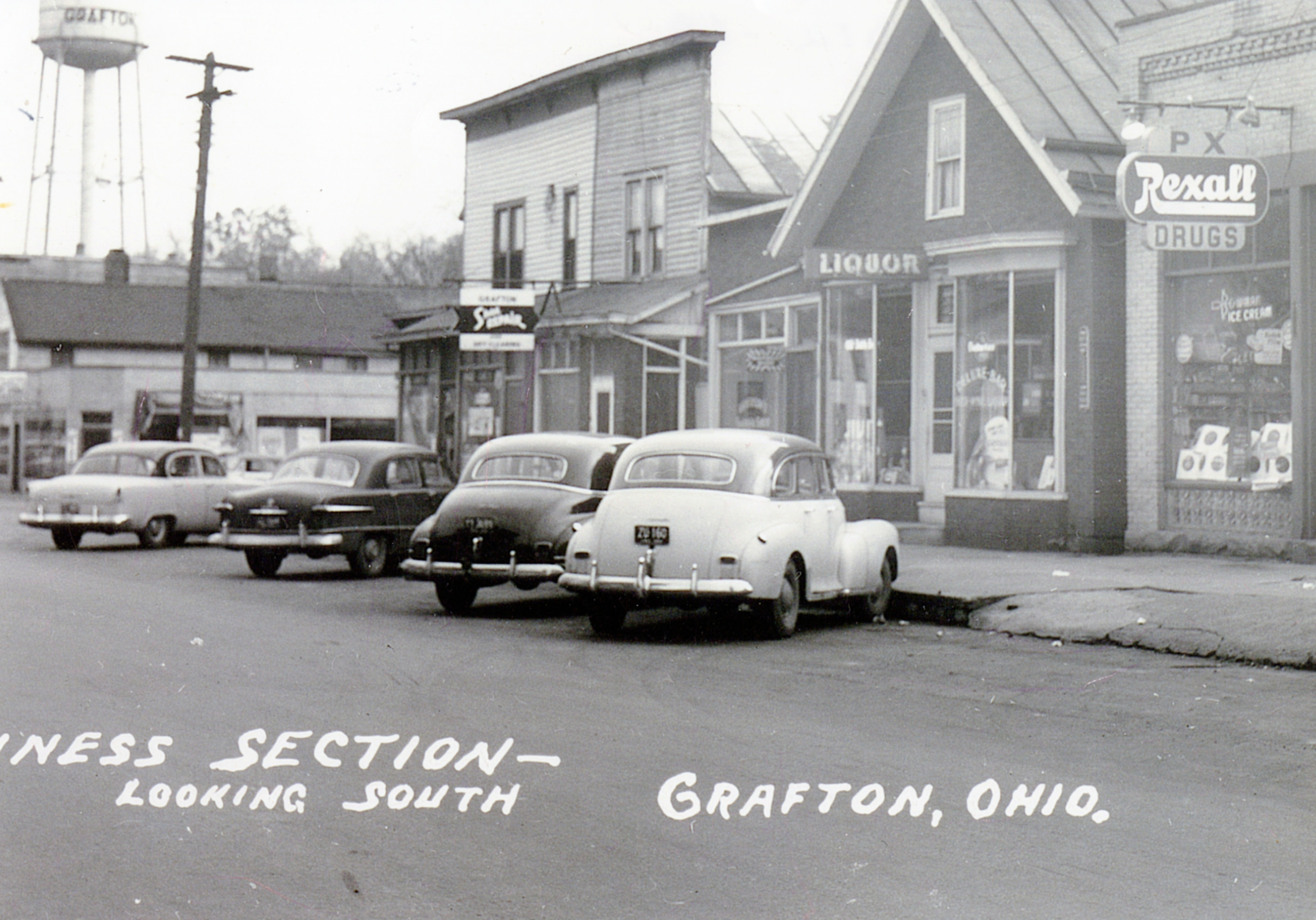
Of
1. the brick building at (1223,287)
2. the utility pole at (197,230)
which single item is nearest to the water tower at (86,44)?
the utility pole at (197,230)

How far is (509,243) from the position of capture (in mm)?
35656

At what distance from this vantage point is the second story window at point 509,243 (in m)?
35.2

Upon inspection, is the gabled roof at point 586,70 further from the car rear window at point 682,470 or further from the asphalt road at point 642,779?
the asphalt road at point 642,779

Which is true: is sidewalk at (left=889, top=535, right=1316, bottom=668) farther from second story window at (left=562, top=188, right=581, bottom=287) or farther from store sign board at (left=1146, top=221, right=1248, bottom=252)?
second story window at (left=562, top=188, right=581, bottom=287)

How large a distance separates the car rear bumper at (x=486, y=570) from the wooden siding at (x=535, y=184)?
727 inches

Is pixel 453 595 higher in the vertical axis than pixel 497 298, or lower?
lower

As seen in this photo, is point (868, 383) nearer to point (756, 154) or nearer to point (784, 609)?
point (756, 154)

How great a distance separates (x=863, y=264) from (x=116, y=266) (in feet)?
154

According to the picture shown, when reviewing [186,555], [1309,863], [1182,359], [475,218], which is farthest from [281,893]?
[475,218]

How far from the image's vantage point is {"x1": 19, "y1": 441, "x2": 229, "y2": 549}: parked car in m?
23.5

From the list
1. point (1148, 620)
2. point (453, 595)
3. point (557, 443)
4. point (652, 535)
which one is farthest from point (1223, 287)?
point (453, 595)

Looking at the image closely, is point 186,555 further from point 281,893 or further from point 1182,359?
point 281,893

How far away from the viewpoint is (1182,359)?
18.4 metres

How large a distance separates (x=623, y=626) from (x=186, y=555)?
10.9m
